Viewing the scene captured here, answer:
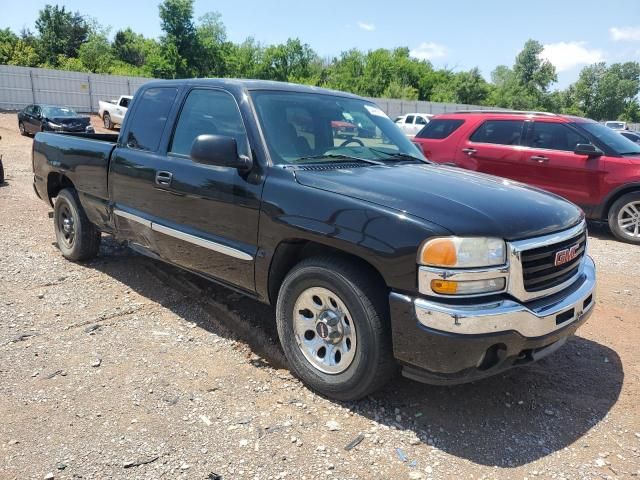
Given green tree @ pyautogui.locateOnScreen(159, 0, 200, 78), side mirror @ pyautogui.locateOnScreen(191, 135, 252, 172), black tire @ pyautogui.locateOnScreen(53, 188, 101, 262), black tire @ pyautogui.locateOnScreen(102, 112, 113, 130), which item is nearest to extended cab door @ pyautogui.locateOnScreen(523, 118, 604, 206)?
side mirror @ pyautogui.locateOnScreen(191, 135, 252, 172)

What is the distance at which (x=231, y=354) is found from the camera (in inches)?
153

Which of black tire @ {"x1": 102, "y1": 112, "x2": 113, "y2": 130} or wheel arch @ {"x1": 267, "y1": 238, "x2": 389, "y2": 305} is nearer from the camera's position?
wheel arch @ {"x1": 267, "y1": 238, "x2": 389, "y2": 305}

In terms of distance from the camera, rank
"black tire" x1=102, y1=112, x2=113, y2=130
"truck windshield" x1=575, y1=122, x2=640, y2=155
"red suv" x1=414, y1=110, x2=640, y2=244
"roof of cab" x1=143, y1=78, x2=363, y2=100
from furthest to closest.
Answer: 1. "black tire" x1=102, y1=112, x2=113, y2=130
2. "truck windshield" x1=575, y1=122, x2=640, y2=155
3. "red suv" x1=414, y1=110, x2=640, y2=244
4. "roof of cab" x1=143, y1=78, x2=363, y2=100

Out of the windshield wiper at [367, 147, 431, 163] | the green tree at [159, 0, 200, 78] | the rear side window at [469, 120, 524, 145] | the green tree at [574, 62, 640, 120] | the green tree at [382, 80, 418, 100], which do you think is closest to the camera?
the windshield wiper at [367, 147, 431, 163]

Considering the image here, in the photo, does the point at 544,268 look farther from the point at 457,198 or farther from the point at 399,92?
the point at 399,92

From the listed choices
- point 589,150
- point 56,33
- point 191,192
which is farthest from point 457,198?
point 56,33

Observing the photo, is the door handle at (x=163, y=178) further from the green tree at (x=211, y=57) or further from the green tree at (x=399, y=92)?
the green tree at (x=399, y=92)

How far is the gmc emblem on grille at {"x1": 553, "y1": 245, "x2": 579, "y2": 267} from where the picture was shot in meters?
3.04

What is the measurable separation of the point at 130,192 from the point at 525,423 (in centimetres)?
357

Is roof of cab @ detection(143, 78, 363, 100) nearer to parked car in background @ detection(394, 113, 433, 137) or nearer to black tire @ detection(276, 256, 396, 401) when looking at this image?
black tire @ detection(276, 256, 396, 401)

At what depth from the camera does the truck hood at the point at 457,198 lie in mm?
2803

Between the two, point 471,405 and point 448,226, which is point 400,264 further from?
point 471,405

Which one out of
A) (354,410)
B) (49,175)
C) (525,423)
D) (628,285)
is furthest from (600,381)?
(49,175)

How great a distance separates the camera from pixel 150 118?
462 centimetres
